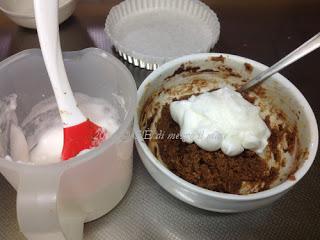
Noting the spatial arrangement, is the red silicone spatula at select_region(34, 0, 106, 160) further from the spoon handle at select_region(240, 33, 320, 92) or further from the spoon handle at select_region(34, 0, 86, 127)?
the spoon handle at select_region(240, 33, 320, 92)

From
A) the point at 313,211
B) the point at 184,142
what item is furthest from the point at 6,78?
the point at 313,211

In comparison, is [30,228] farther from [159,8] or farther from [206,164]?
[159,8]

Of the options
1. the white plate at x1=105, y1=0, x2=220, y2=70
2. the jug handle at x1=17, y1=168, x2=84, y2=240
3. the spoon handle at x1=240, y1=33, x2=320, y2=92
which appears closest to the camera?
the jug handle at x1=17, y1=168, x2=84, y2=240

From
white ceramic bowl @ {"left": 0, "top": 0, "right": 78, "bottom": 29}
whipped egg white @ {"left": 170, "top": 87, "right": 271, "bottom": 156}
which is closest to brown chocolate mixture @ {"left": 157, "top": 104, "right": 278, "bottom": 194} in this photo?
whipped egg white @ {"left": 170, "top": 87, "right": 271, "bottom": 156}

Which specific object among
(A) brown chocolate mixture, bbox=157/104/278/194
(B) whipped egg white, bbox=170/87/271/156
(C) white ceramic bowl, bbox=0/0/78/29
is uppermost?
(C) white ceramic bowl, bbox=0/0/78/29

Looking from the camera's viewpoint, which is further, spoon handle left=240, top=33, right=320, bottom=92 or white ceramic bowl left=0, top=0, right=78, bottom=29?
white ceramic bowl left=0, top=0, right=78, bottom=29

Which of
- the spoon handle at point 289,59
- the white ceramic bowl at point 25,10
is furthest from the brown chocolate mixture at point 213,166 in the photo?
the white ceramic bowl at point 25,10

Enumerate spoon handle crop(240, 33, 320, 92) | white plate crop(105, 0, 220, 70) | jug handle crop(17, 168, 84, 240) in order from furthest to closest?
white plate crop(105, 0, 220, 70), spoon handle crop(240, 33, 320, 92), jug handle crop(17, 168, 84, 240)

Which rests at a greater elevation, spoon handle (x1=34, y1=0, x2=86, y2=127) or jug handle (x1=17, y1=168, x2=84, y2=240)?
spoon handle (x1=34, y1=0, x2=86, y2=127)
